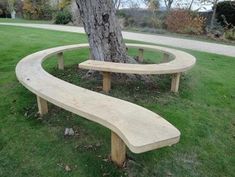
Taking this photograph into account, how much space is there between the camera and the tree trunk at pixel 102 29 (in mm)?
4234

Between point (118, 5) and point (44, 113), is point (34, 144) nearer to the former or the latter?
point (44, 113)

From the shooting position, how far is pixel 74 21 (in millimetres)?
17781

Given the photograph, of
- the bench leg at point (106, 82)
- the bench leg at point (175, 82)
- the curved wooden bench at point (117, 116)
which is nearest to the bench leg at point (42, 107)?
the curved wooden bench at point (117, 116)

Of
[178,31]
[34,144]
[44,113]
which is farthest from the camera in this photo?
[178,31]

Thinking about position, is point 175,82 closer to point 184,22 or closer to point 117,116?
point 117,116

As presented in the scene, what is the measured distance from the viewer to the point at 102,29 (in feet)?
14.3

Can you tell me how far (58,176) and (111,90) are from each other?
1925 millimetres

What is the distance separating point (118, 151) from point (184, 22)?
11.9 meters

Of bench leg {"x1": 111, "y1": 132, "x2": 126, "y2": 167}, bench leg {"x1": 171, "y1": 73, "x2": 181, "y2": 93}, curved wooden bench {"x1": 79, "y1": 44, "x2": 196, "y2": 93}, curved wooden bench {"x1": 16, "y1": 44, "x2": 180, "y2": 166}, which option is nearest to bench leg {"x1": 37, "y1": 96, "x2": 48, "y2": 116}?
curved wooden bench {"x1": 16, "y1": 44, "x2": 180, "y2": 166}

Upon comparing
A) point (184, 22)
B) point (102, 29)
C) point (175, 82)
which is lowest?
point (175, 82)

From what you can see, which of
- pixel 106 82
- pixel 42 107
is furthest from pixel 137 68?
pixel 42 107

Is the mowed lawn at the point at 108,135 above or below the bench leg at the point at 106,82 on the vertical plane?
below

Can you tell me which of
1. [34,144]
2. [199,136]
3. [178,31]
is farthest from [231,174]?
[178,31]

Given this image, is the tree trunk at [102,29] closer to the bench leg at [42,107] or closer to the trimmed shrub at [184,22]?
the bench leg at [42,107]
